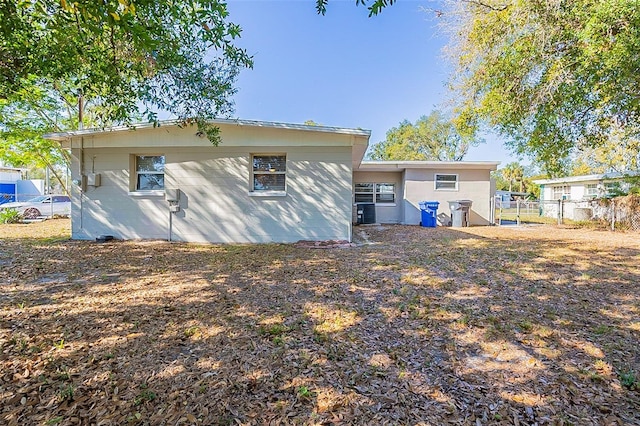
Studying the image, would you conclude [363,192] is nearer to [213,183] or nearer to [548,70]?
[213,183]

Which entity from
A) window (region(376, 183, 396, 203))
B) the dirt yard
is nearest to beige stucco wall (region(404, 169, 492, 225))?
window (region(376, 183, 396, 203))

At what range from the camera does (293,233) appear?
26.2 feet

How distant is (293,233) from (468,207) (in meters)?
8.77

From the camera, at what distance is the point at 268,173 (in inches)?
321

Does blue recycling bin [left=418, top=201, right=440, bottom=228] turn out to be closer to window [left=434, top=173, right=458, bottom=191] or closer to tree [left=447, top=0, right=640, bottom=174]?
window [left=434, top=173, right=458, bottom=191]

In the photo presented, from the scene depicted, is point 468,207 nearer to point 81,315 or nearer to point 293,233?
point 293,233

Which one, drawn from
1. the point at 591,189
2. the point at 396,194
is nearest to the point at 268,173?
the point at 396,194

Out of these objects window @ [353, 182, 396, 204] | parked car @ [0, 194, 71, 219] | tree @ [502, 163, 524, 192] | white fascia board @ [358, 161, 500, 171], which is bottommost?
parked car @ [0, 194, 71, 219]

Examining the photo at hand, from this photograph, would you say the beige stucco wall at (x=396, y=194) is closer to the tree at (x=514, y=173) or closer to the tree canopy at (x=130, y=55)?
the tree canopy at (x=130, y=55)

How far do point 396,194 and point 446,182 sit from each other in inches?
90.2

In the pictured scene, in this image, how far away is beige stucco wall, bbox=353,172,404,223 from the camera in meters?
14.3

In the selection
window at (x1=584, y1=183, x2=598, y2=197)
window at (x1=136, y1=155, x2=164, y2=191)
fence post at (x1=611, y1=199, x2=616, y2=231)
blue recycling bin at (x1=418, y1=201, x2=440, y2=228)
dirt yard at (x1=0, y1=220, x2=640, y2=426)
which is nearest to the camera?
dirt yard at (x1=0, y1=220, x2=640, y2=426)

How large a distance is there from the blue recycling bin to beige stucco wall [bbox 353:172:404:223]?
142 centimetres

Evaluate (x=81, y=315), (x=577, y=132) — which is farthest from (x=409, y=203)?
(x=81, y=315)
